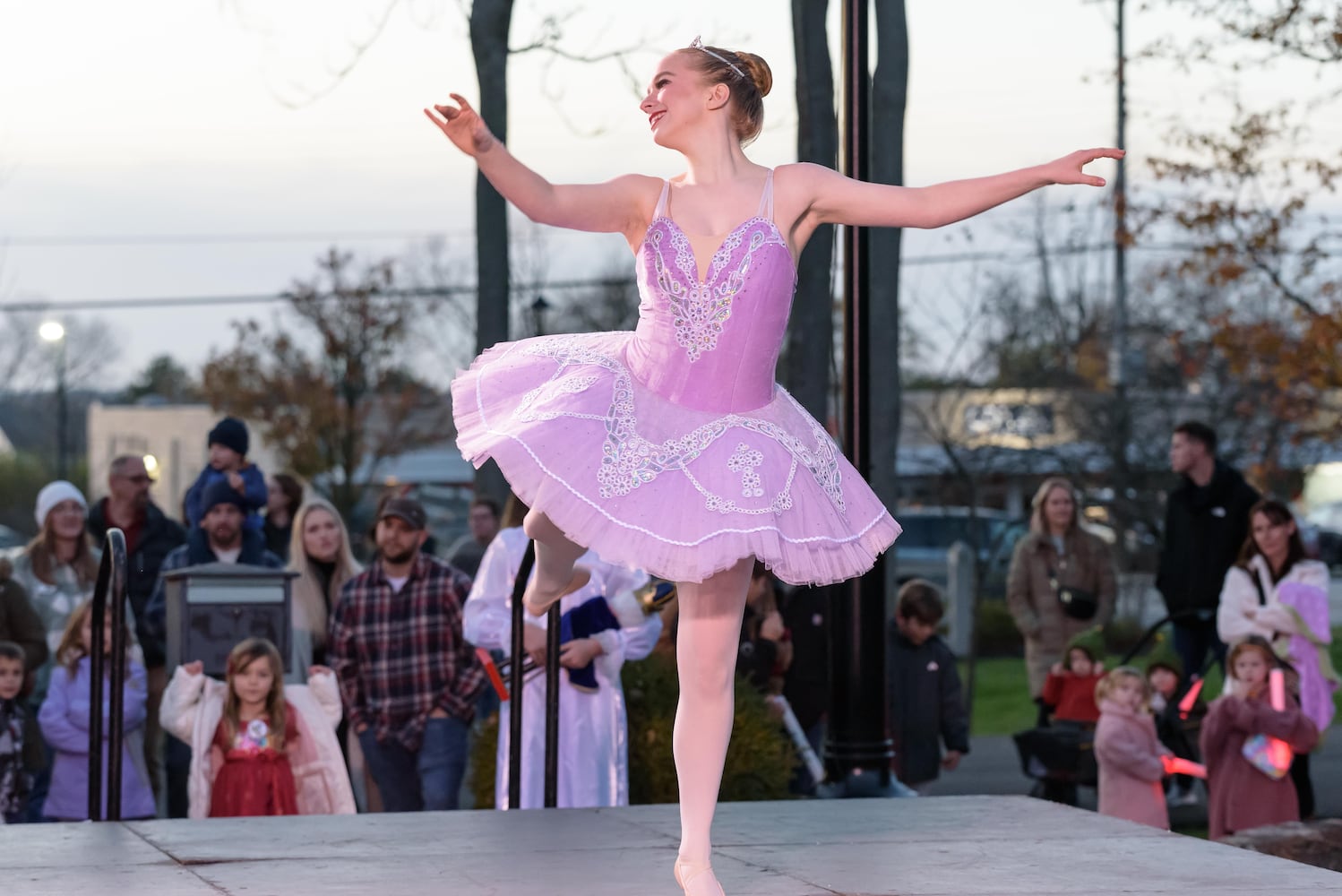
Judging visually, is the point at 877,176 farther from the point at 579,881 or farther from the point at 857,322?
the point at 579,881

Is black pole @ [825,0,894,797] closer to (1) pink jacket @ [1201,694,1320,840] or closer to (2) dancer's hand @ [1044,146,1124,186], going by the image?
(1) pink jacket @ [1201,694,1320,840]

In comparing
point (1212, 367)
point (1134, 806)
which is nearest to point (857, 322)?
point (1134, 806)

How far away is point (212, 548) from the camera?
8.44 metres

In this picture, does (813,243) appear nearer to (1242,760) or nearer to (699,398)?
(1242,760)

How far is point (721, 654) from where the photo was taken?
177 inches

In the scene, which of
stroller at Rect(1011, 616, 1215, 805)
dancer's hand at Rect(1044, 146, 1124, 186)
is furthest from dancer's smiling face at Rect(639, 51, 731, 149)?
stroller at Rect(1011, 616, 1215, 805)

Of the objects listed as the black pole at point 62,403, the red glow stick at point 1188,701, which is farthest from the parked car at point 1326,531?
the black pole at point 62,403

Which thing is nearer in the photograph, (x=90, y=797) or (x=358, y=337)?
(x=90, y=797)

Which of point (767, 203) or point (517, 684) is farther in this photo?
point (517, 684)

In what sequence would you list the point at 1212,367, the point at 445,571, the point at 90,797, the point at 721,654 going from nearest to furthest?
the point at 721,654, the point at 90,797, the point at 445,571, the point at 1212,367

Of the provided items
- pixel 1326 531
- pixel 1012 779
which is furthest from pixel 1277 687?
pixel 1326 531

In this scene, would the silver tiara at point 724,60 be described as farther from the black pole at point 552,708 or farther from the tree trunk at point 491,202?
the tree trunk at point 491,202

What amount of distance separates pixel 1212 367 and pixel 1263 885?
19034 millimetres

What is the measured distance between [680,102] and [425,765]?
410 cm
